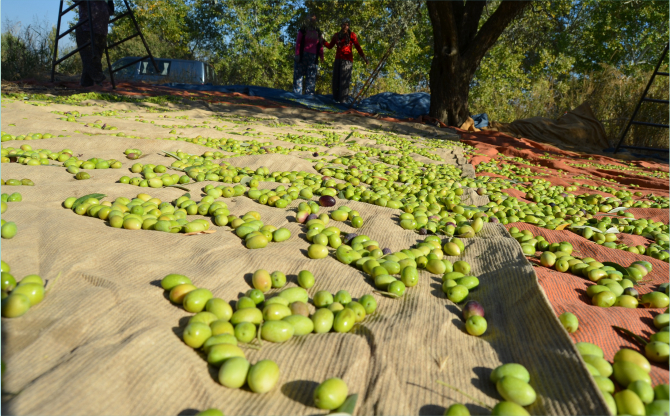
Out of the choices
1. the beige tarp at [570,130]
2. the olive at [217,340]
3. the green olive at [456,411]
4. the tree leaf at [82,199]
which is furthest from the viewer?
the beige tarp at [570,130]

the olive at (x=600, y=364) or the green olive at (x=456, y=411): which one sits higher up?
the olive at (x=600, y=364)

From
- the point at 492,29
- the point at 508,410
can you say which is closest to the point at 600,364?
the point at 508,410

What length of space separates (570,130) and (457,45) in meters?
4.27

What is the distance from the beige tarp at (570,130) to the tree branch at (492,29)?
8.32ft

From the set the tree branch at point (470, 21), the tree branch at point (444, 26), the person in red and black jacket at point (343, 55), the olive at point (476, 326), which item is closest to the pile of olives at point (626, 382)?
the olive at point (476, 326)

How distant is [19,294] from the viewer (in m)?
1.45

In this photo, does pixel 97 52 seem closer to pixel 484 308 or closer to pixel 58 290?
pixel 58 290

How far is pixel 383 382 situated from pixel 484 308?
82 cm

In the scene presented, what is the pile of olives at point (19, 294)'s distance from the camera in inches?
55.6

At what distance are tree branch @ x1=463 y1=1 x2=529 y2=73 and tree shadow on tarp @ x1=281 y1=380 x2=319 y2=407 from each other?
449 inches

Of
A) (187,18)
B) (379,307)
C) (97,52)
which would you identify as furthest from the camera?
(187,18)

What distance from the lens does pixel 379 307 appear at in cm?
196

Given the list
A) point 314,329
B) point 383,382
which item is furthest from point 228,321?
point 383,382

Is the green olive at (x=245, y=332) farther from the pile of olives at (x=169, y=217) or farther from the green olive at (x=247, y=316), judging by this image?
the pile of olives at (x=169, y=217)
